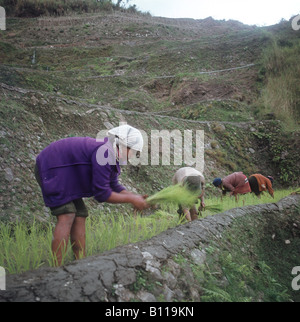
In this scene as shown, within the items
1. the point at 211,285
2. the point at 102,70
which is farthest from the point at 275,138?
the point at 102,70

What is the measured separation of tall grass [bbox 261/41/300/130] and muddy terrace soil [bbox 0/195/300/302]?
1152 centimetres

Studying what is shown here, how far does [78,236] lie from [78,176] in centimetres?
53

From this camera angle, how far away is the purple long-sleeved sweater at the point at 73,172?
82.1 inches

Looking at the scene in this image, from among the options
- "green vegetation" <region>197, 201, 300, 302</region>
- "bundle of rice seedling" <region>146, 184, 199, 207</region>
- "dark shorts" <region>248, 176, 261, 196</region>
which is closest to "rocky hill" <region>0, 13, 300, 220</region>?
"dark shorts" <region>248, 176, 261, 196</region>

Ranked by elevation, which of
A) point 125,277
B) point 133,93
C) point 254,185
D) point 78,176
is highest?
point 133,93

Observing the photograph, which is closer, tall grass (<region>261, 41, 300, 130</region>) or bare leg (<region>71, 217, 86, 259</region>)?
bare leg (<region>71, 217, 86, 259</region>)

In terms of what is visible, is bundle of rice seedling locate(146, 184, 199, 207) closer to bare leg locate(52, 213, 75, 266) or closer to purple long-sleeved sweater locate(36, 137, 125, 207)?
purple long-sleeved sweater locate(36, 137, 125, 207)

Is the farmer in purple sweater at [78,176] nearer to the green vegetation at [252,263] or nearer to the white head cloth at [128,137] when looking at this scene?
the white head cloth at [128,137]

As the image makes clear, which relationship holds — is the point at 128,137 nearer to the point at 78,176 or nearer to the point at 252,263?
the point at 78,176

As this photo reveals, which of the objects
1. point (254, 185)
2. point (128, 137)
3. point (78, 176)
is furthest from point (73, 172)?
point (254, 185)

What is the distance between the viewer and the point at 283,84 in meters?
13.7

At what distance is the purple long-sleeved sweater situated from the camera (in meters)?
2.09

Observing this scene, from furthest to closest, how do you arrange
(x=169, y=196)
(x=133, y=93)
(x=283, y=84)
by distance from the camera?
(x=133, y=93)
(x=283, y=84)
(x=169, y=196)

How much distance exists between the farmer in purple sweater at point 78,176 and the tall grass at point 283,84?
11775 millimetres
